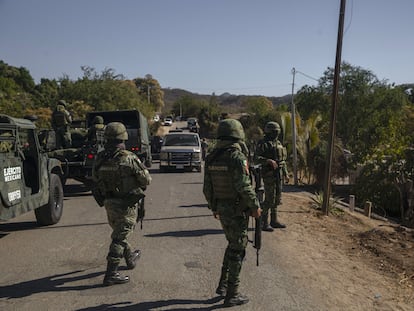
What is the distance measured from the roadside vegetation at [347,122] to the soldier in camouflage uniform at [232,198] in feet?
30.5

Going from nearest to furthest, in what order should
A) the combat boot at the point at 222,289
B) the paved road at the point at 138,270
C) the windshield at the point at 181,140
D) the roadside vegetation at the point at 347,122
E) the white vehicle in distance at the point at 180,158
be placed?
the paved road at the point at 138,270 → the combat boot at the point at 222,289 → the roadside vegetation at the point at 347,122 → the white vehicle in distance at the point at 180,158 → the windshield at the point at 181,140

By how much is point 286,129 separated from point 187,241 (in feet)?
38.7

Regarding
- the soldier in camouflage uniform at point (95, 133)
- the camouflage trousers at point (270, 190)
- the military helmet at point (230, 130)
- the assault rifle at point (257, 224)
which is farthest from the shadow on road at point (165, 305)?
the soldier in camouflage uniform at point (95, 133)

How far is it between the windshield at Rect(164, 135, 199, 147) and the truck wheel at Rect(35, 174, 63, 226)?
36.5 ft

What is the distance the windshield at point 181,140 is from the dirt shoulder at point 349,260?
1013 centimetres

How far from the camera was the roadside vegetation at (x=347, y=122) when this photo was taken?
14.1 metres

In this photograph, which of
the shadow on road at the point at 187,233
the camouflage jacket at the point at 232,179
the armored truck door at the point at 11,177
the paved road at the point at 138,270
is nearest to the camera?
the camouflage jacket at the point at 232,179

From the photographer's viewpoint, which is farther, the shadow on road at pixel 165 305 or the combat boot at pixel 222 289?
the combat boot at pixel 222 289

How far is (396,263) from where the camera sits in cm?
612

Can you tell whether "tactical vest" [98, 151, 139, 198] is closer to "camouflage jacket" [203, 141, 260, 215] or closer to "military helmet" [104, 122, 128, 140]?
"military helmet" [104, 122, 128, 140]

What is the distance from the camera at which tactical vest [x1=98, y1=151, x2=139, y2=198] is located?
4.84 meters

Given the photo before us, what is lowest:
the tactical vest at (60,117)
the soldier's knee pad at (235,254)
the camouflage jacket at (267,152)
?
the soldier's knee pad at (235,254)

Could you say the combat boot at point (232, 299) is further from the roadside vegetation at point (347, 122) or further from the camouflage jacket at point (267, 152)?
the roadside vegetation at point (347, 122)

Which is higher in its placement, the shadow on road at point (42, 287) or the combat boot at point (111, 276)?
the combat boot at point (111, 276)
